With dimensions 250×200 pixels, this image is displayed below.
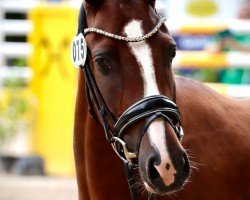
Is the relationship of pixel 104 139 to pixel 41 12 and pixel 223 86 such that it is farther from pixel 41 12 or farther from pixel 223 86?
pixel 41 12

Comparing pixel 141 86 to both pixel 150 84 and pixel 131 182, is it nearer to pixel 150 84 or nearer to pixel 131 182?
pixel 150 84

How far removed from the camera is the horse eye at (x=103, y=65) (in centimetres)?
360

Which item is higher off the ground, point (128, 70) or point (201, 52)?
point (128, 70)

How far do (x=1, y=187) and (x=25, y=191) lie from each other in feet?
1.19

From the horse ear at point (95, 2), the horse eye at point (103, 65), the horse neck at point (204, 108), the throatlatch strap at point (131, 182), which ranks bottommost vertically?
the throatlatch strap at point (131, 182)

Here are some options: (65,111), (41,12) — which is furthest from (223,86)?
(41,12)

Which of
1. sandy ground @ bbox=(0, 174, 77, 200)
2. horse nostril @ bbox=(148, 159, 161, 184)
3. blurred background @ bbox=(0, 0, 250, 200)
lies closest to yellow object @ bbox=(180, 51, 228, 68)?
blurred background @ bbox=(0, 0, 250, 200)

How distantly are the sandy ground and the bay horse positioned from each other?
4073 millimetres

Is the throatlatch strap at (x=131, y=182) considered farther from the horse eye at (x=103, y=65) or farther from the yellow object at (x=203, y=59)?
the yellow object at (x=203, y=59)

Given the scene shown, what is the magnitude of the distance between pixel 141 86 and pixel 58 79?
7.03 m

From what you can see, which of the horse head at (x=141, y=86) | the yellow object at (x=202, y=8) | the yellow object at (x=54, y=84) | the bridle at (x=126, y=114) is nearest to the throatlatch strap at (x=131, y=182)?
the bridle at (x=126, y=114)

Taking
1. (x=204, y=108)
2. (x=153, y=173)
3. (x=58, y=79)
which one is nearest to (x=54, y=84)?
(x=58, y=79)

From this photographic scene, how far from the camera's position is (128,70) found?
3543mm

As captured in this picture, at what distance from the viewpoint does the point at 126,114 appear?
3477mm
